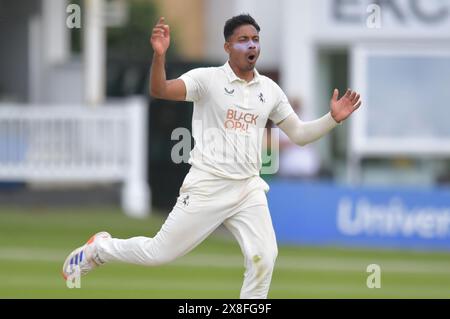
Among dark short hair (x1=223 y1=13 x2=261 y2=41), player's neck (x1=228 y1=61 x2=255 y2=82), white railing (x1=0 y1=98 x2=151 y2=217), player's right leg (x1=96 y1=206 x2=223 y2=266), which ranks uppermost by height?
dark short hair (x1=223 y1=13 x2=261 y2=41)

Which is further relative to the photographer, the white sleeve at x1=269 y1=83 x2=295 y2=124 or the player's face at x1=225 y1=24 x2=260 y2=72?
the white sleeve at x1=269 y1=83 x2=295 y2=124

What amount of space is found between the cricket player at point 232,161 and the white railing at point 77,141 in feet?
39.3

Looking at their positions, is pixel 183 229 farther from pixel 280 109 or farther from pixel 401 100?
pixel 401 100

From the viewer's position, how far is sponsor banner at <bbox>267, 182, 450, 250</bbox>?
62.6 ft

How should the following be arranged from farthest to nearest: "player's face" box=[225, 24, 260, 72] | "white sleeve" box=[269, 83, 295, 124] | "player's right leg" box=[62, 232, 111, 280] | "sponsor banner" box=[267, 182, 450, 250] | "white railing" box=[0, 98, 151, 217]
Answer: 1. "white railing" box=[0, 98, 151, 217]
2. "sponsor banner" box=[267, 182, 450, 250]
3. "player's right leg" box=[62, 232, 111, 280]
4. "white sleeve" box=[269, 83, 295, 124]
5. "player's face" box=[225, 24, 260, 72]

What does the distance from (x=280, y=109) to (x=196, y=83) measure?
0.77 m

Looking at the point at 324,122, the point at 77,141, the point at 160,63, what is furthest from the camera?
the point at 77,141

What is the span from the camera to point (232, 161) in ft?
33.7

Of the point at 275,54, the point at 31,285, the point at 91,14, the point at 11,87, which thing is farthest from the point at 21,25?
the point at 31,285

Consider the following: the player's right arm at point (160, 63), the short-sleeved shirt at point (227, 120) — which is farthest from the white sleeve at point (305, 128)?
the player's right arm at point (160, 63)

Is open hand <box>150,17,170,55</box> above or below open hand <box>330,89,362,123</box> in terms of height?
above

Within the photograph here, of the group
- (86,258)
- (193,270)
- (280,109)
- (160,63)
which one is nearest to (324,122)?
(280,109)

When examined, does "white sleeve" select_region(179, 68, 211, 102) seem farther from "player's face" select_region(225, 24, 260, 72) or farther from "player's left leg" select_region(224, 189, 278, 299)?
"player's left leg" select_region(224, 189, 278, 299)

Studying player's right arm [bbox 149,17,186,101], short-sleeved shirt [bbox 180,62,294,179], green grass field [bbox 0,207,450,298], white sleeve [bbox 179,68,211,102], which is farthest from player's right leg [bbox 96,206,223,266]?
green grass field [bbox 0,207,450,298]
